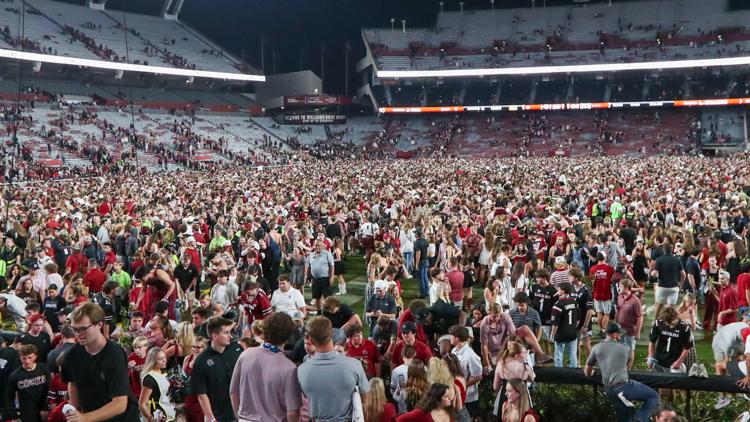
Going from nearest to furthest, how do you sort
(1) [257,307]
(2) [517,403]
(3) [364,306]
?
(2) [517,403] < (1) [257,307] < (3) [364,306]

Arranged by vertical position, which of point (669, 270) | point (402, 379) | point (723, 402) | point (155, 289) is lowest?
point (723, 402)

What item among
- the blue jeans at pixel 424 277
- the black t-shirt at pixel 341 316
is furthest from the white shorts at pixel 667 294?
→ the black t-shirt at pixel 341 316

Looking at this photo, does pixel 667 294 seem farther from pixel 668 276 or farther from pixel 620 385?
pixel 620 385

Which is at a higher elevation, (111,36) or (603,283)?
(111,36)

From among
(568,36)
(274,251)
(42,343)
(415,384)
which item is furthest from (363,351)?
(568,36)

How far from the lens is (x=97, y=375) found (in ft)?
13.4

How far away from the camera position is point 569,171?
29.4m

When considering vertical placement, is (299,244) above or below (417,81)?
below

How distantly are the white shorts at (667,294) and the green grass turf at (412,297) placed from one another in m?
0.69

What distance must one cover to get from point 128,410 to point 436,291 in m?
4.96

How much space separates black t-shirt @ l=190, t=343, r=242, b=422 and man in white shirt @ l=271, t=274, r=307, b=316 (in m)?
2.82

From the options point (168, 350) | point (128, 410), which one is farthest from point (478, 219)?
point (128, 410)

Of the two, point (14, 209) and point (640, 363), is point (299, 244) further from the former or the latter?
point (14, 209)

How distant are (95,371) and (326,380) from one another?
143cm
